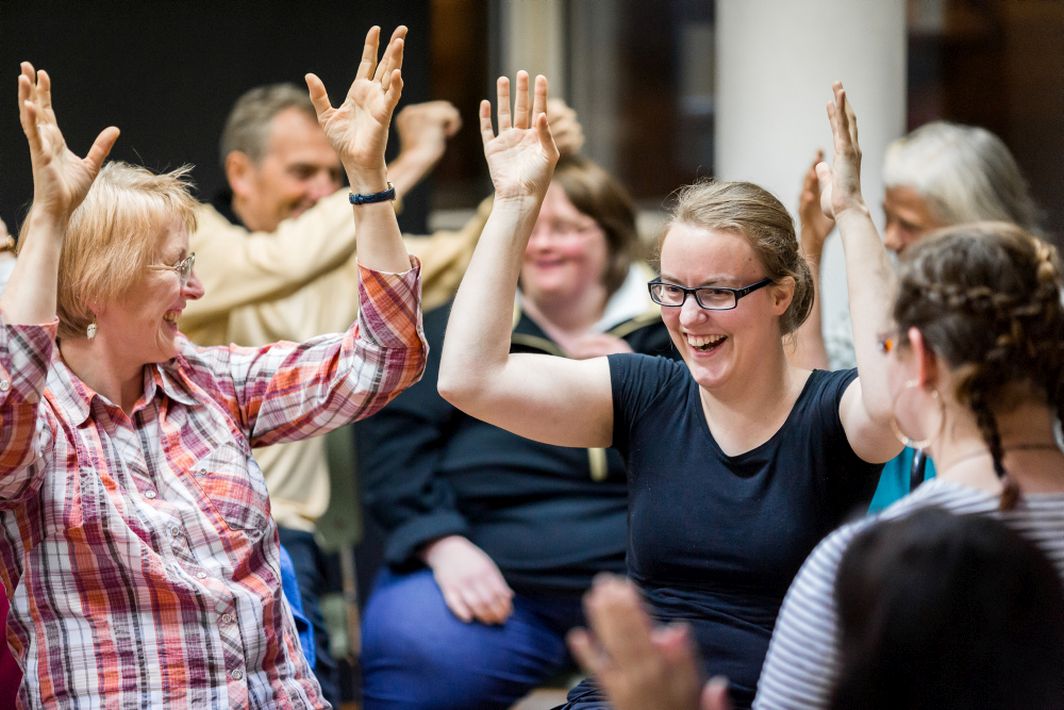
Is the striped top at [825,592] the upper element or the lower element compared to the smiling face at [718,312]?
lower

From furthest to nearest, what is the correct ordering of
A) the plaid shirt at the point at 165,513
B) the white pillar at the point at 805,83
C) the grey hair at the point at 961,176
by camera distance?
the white pillar at the point at 805,83
the grey hair at the point at 961,176
the plaid shirt at the point at 165,513

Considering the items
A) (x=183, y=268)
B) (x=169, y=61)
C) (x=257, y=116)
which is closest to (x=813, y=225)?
(x=183, y=268)

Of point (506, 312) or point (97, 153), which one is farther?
point (506, 312)

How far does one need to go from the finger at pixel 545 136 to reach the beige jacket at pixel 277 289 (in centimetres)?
116

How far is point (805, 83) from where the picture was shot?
334cm

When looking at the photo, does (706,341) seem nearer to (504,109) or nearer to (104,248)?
(504,109)

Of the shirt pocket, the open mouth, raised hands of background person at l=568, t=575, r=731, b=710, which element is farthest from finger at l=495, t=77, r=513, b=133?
raised hands of background person at l=568, t=575, r=731, b=710

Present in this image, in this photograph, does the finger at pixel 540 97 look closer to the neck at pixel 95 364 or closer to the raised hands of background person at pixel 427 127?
the neck at pixel 95 364

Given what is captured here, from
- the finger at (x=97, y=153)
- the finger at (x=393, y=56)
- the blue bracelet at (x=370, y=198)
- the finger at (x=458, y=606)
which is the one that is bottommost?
the finger at (x=458, y=606)

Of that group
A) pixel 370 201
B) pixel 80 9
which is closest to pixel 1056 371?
pixel 370 201

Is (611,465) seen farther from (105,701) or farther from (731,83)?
(105,701)

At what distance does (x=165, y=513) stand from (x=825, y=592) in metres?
0.95

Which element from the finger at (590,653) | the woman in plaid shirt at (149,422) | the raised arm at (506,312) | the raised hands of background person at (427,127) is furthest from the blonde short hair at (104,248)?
the raised hands of background person at (427,127)

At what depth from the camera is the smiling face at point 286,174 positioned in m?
3.49
